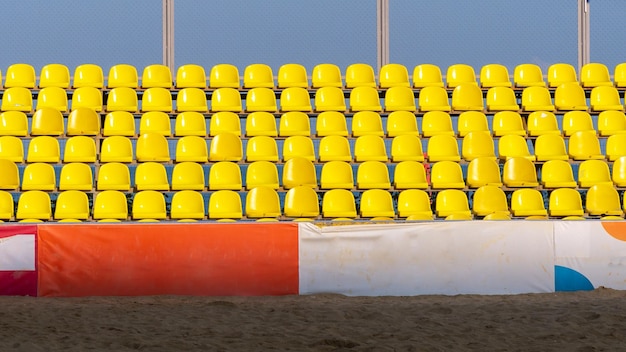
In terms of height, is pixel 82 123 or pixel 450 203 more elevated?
pixel 82 123

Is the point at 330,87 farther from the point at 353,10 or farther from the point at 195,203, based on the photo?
the point at 195,203

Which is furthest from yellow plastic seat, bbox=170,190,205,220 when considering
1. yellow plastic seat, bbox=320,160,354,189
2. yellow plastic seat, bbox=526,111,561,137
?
yellow plastic seat, bbox=526,111,561,137

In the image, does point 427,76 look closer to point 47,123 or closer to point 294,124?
point 294,124

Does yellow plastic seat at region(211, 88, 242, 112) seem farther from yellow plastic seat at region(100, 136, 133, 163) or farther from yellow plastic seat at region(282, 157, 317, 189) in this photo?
yellow plastic seat at region(282, 157, 317, 189)

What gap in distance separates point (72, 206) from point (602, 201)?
7.44 metres

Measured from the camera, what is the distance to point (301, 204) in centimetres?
1159

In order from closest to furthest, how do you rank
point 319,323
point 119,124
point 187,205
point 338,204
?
1. point 319,323
2. point 187,205
3. point 338,204
4. point 119,124

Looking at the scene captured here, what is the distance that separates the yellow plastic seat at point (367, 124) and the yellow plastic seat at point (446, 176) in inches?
50.4

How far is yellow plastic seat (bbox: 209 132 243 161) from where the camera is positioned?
12719 millimetres

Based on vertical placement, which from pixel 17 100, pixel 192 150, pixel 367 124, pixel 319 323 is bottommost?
pixel 319 323

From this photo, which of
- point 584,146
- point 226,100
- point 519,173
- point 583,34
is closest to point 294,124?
point 226,100

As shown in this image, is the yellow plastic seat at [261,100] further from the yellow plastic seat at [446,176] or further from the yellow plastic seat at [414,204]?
the yellow plastic seat at [414,204]

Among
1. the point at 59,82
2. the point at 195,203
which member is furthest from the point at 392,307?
the point at 59,82

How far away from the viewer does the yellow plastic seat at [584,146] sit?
1336cm
